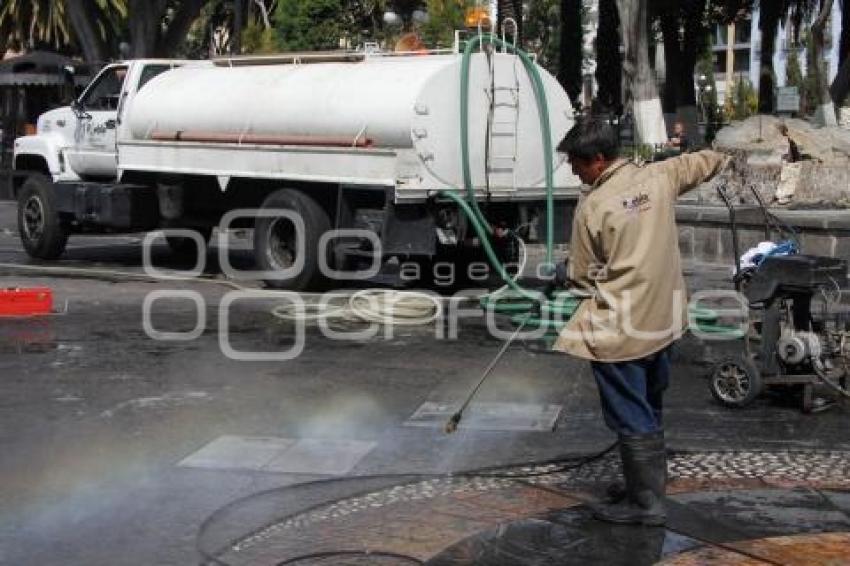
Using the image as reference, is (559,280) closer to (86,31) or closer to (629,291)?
(629,291)

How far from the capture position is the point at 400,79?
13.0 meters

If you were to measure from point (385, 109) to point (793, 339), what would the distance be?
604cm

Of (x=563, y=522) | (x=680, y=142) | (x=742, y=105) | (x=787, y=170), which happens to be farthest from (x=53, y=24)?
(x=563, y=522)

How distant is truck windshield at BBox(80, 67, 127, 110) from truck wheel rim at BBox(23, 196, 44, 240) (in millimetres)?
1474

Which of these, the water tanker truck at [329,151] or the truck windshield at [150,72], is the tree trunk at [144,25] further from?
the truck windshield at [150,72]

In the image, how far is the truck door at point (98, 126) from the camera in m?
16.4

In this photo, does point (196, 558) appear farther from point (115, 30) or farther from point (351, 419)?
point (115, 30)

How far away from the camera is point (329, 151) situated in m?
13.5

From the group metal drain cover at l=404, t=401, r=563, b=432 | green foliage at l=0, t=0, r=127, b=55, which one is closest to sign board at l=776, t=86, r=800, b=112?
metal drain cover at l=404, t=401, r=563, b=432

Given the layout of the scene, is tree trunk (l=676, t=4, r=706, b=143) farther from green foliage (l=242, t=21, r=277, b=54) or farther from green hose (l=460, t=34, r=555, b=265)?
green hose (l=460, t=34, r=555, b=265)

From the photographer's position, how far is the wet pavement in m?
5.55

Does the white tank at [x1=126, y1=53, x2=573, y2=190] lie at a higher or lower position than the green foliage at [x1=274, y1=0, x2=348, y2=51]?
lower

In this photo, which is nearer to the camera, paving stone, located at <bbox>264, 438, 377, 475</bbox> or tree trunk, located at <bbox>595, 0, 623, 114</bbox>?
paving stone, located at <bbox>264, 438, 377, 475</bbox>

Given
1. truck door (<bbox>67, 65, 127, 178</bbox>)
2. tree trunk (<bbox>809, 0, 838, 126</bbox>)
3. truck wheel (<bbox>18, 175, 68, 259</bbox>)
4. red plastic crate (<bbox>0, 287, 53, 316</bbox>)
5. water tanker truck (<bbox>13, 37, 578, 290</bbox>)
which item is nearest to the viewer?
red plastic crate (<bbox>0, 287, 53, 316</bbox>)
